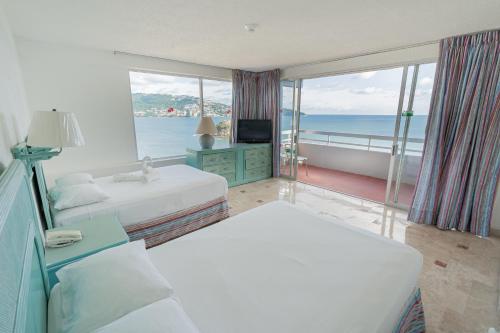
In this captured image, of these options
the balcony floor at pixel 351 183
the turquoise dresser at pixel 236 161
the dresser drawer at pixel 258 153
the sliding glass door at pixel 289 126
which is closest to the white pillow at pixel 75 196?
the turquoise dresser at pixel 236 161

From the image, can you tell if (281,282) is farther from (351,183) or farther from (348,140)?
(348,140)

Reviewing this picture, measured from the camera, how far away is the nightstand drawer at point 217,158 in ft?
13.3

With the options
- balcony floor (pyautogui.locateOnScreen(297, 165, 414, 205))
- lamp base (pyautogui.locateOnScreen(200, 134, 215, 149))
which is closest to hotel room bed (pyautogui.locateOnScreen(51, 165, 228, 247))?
lamp base (pyautogui.locateOnScreen(200, 134, 215, 149))

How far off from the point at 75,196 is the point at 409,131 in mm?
4128

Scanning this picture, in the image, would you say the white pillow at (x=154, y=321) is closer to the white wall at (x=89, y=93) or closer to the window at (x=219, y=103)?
the white wall at (x=89, y=93)

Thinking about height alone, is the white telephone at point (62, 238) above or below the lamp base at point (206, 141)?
below

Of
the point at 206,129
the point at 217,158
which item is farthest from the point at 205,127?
the point at 217,158

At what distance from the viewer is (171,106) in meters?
4.31

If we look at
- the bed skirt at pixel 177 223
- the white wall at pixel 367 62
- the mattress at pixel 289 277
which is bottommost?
the bed skirt at pixel 177 223

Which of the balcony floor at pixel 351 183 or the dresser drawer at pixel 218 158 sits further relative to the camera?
the dresser drawer at pixel 218 158

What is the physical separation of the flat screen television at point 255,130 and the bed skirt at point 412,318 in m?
3.86

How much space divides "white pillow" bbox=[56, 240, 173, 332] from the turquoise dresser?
2933mm

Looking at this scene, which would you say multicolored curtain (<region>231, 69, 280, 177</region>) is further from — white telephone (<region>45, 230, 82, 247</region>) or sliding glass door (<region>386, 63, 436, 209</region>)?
white telephone (<region>45, 230, 82, 247</region>)

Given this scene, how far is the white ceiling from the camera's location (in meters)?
1.89
